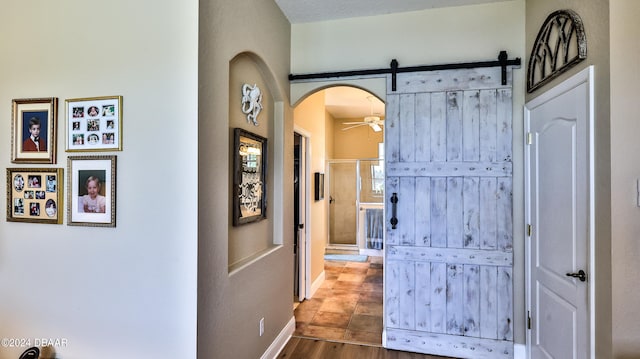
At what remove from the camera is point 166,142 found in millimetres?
1725

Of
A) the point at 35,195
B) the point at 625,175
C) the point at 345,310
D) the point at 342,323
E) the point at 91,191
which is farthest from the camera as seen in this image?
the point at 345,310

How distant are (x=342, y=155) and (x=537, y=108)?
499cm

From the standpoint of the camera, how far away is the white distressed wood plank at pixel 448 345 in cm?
258

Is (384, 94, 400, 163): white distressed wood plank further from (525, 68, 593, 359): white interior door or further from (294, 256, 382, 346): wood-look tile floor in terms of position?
(294, 256, 382, 346): wood-look tile floor

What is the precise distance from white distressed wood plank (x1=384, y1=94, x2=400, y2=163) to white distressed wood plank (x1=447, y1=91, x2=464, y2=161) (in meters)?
0.42

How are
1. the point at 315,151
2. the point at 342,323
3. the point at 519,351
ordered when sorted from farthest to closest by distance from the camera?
1. the point at 315,151
2. the point at 342,323
3. the point at 519,351

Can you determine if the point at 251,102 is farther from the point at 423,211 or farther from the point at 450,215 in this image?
the point at 450,215

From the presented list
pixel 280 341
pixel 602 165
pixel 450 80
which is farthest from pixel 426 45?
pixel 280 341

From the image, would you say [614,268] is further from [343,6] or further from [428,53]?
[343,6]

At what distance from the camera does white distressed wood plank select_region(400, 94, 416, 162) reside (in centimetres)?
277

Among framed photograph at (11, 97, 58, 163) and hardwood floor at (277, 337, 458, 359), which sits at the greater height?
framed photograph at (11, 97, 58, 163)

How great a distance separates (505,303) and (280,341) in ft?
6.26

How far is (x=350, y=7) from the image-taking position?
2732 millimetres

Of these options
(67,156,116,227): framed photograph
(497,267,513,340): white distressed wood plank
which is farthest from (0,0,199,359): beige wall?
(497,267,513,340): white distressed wood plank
